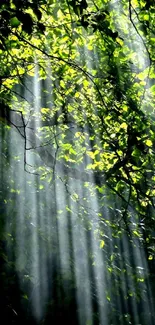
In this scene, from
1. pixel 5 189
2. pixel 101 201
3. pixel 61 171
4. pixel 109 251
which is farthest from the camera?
pixel 101 201

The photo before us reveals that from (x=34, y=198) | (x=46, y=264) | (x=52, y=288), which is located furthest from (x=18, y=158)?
(x=52, y=288)

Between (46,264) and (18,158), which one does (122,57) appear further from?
(46,264)

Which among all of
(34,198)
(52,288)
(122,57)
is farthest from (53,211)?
(122,57)

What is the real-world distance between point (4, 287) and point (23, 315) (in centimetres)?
38

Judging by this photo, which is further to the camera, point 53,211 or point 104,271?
point 53,211

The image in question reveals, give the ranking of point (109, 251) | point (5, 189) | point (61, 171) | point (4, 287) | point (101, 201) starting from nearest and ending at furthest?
point (4, 287) < point (5, 189) < point (61, 171) < point (109, 251) < point (101, 201)

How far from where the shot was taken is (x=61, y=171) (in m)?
3.92

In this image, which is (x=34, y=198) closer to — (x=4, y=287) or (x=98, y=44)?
(x=4, y=287)

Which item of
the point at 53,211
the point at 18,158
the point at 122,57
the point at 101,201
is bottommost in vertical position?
the point at 53,211

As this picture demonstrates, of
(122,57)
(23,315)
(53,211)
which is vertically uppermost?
(122,57)

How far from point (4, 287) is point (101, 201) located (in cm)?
242

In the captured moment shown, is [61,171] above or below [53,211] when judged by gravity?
above

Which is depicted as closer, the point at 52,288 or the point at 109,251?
the point at 52,288

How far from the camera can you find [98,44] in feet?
14.0
